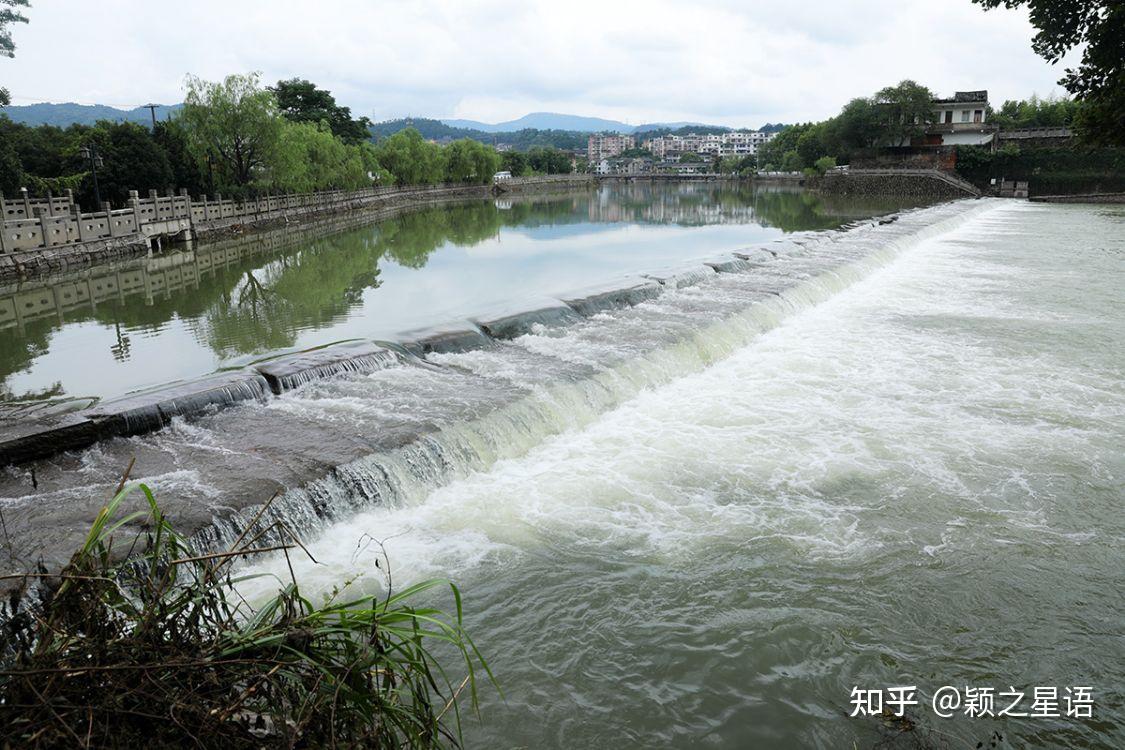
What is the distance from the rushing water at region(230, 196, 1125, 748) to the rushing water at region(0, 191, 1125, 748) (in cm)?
2

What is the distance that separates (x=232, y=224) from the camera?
1056 inches

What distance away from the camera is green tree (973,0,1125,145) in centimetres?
410

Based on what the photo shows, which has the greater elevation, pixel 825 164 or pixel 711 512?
pixel 825 164

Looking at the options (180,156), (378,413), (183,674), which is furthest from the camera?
(180,156)

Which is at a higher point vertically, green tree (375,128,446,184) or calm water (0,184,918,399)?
green tree (375,128,446,184)

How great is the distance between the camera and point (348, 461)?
5.78 metres

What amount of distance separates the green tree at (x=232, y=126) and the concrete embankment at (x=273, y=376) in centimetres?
2281

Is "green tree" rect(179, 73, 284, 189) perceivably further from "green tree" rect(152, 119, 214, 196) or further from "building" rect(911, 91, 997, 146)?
"building" rect(911, 91, 997, 146)

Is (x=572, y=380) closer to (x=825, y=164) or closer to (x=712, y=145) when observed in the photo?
(x=825, y=164)

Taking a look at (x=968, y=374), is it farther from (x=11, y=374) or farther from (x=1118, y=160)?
(x=1118, y=160)

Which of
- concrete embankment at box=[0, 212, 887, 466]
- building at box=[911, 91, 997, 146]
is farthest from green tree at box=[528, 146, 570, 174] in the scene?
concrete embankment at box=[0, 212, 887, 466]

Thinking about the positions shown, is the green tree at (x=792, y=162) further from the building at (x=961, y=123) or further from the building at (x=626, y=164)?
the building at (x=626, y=164)

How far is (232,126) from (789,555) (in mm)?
30618

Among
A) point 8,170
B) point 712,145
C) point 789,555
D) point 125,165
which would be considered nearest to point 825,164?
point 125,165
